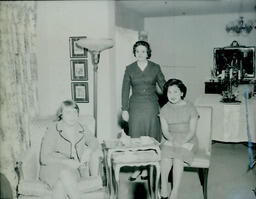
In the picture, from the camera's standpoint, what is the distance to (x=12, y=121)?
2.60 m

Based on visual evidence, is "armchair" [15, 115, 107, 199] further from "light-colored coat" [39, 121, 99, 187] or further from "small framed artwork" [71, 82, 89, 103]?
"small framed artwork" [71, 82, 89, 103]

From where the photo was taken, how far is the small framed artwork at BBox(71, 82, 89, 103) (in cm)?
308

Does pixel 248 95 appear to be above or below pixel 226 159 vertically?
above

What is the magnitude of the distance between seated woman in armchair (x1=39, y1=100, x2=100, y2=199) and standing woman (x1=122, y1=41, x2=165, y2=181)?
0.60 metres

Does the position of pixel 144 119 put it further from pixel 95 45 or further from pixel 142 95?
pixel 95 45

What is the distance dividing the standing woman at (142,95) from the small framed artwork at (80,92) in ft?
1.30

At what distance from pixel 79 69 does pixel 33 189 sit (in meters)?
1.28

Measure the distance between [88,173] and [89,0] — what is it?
1474mm

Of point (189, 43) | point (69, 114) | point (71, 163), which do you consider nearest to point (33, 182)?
point (71, 163)

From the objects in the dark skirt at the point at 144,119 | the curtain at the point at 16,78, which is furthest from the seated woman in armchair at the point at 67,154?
the dark skirt at the point at 144,119

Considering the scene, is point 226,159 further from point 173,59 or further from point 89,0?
point 173,59

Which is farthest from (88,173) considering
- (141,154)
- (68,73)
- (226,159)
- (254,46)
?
(254,46)

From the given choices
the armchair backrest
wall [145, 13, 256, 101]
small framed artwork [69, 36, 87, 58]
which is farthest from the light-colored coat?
wall [145, 13, 256, 101]

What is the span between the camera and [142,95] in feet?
9.70
